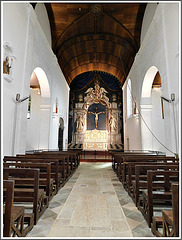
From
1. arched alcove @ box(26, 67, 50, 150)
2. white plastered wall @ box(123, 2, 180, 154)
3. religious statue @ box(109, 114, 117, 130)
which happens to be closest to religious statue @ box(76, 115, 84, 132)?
religious statue @ box(109, 114, 117, 130)

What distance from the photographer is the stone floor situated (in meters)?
2.04

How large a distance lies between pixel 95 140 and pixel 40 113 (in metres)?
7.03

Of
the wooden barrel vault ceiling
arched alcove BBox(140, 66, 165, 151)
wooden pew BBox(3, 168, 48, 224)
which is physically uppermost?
the wooden barrel vault ceiling

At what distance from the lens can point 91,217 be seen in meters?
2.46

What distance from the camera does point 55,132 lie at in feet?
30.8

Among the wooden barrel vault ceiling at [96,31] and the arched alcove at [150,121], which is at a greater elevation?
the wooden barrel vault ceiling at [96,31]

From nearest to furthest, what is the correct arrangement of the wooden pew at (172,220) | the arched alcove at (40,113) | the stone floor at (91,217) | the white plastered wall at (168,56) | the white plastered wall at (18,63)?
1. the wooden pew at (172,220)
2. the stone floor at (91,217)
3. the white plastered wall at (18,63)
4. the white plastered wall at (168,56)
5. the arched alcove at (40,113)

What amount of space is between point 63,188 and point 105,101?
1256 centimetres

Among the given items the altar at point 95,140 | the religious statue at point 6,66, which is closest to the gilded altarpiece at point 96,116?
the altar at point 95,140

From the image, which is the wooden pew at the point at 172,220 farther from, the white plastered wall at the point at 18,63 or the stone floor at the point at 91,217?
the white plastered wall at the point at 18,63

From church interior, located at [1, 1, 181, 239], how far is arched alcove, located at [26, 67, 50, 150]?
51 millimetres

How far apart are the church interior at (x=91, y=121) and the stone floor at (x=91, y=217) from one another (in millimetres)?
17

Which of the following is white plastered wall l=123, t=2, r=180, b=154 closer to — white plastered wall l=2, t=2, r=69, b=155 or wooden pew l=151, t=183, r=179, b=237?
wooden pew l=151, t=183, r=179, b=237

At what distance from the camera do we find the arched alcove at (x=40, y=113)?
805cm
